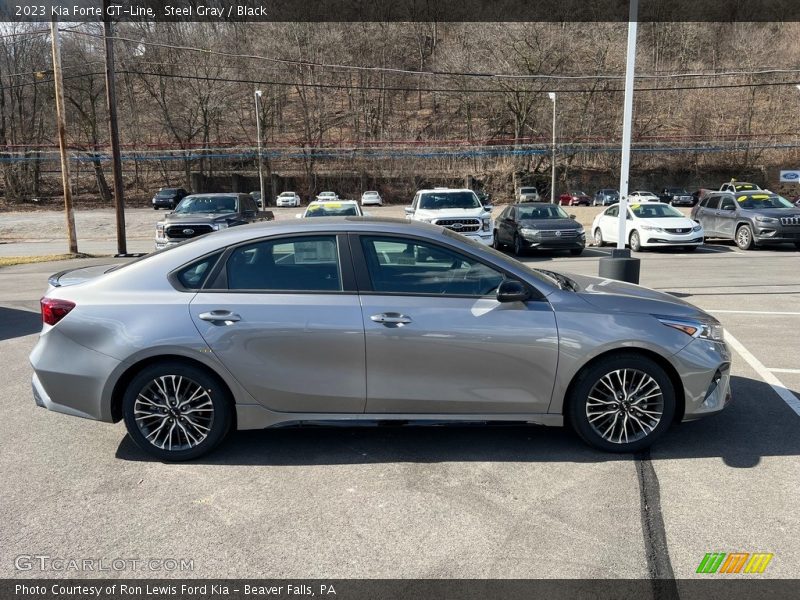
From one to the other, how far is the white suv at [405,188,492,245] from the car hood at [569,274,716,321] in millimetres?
10253

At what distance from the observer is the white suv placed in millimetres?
15539

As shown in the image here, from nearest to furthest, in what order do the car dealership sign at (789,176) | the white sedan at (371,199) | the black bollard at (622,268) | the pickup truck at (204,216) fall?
1. the black bollard at (622,268)
2. the pickup truck at (204,216)
3. the car dealership sign at (789,176)
4. the white sedan at (371,199)

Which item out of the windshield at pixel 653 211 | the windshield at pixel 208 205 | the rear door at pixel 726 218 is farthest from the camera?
the rear door at pixel 726 218

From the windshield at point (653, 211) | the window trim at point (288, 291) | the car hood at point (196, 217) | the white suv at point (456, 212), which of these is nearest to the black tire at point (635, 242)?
the windshield at point (653, 211)

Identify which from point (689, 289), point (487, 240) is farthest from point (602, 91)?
point (689, 289)

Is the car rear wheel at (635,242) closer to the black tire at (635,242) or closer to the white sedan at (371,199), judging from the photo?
the black tire at (635,242)

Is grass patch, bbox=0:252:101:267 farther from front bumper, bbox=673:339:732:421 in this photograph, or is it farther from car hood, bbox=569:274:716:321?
front bumper, bbox=673:339:732:421

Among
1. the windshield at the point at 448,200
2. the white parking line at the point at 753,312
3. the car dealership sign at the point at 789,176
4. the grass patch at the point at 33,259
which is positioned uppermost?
the car dealership sign at the point at 789,176

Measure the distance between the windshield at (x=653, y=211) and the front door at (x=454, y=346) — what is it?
52.4 feet

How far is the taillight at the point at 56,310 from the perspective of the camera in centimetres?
428

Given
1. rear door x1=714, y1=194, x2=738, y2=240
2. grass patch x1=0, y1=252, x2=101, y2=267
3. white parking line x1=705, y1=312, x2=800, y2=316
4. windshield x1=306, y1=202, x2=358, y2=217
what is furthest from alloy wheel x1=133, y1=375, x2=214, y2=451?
rear door x1=714, y1=194, x2=738, y2=240

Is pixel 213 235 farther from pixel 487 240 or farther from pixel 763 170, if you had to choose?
pixel 763 170

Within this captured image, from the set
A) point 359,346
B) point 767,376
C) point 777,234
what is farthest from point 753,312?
point 777,234

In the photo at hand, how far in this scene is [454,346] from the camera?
4109mm
